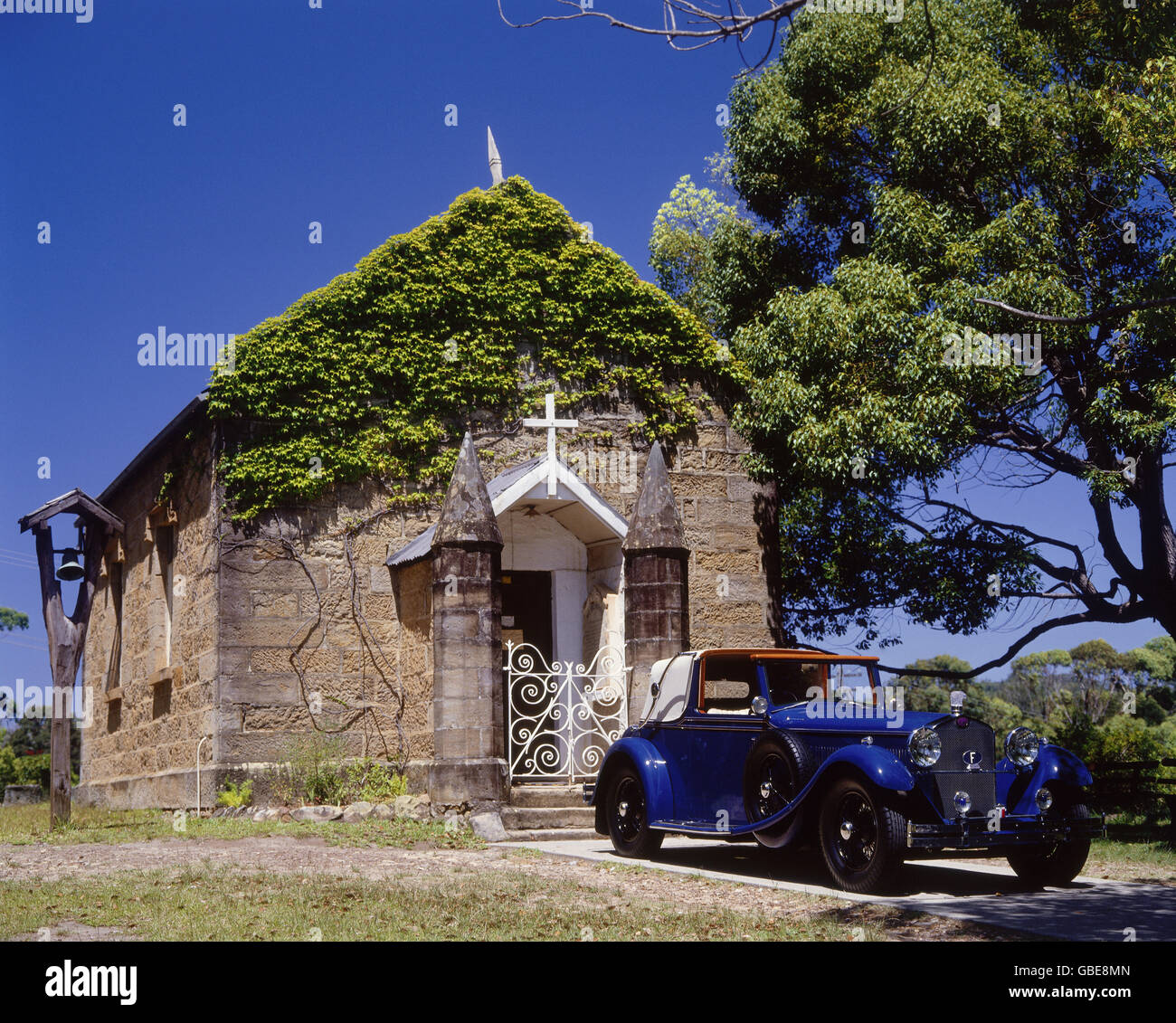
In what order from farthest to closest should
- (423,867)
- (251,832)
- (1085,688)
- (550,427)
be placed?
(1085,688), (550,427), (251,832), (423,867)

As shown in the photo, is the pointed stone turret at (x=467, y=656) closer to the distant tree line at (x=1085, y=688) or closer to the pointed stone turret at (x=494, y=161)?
the pointed stone turret at (x=494, y=161)

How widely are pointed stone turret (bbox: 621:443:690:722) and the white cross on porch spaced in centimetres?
105

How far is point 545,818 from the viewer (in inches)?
522

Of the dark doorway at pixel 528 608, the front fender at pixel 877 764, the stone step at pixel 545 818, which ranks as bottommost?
the stone step at pixel 545 818

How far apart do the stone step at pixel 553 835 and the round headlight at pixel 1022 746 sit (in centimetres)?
469

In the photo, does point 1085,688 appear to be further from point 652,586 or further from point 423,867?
point 423,867

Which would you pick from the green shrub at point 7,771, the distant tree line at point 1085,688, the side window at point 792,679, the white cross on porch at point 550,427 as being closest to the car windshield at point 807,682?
the side window at point 792,679

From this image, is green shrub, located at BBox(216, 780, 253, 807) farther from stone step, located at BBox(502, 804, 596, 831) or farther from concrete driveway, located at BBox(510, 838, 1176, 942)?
concrete driveway, located at BBox(510, 838, 1176, 942)

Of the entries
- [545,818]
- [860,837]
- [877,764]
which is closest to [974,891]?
[860,837]

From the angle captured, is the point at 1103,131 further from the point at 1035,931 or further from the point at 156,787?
the point at 156,787

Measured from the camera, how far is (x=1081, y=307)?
15766 mm

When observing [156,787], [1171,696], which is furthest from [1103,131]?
[1171,696]

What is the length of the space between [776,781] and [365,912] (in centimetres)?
357

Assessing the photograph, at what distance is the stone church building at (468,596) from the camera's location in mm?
13648
